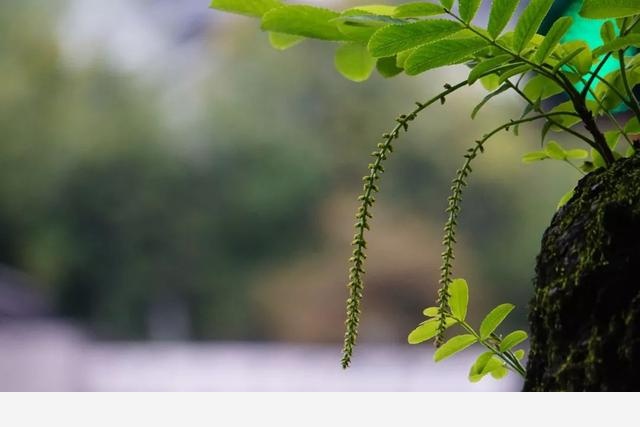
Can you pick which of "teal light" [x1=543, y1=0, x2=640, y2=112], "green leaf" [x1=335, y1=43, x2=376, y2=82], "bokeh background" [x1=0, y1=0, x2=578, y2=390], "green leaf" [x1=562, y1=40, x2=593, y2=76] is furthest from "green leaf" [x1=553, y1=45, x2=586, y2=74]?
"bokeh background" [x1=0, y1=0, x2=578, y2=390]

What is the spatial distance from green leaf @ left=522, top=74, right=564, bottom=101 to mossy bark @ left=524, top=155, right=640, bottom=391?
0.08 meters

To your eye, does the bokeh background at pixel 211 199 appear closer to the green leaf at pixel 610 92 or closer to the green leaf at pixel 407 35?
the green leaf at pixel 610 92

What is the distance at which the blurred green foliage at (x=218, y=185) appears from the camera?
452 centimetres

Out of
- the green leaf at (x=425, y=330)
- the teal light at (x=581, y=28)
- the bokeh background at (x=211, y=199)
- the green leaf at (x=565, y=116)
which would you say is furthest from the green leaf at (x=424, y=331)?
the bokeh background at (x=211, y=199)

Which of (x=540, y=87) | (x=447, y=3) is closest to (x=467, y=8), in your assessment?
(x=447, y=3)

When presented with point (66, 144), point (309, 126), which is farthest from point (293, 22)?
point (66, 144)

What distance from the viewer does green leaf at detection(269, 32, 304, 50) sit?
0.37m

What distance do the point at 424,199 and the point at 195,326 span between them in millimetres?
1721

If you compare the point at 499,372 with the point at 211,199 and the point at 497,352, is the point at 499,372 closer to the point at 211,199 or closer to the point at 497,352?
the point at 497,352

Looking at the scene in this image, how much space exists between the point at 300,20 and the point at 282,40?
61 mm

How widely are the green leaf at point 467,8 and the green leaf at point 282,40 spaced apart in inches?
4.3

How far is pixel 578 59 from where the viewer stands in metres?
0.32

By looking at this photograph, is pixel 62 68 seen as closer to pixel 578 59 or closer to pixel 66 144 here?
pixel 66 144

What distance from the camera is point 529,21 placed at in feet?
0.90
